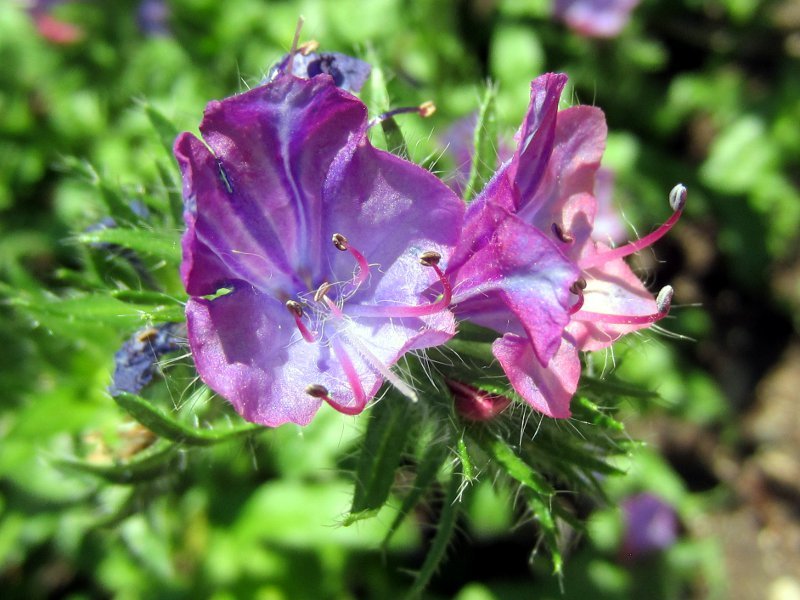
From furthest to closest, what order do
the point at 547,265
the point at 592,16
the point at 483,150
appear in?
the point at 592,16 → the point at 483,150 → the point at 547,265

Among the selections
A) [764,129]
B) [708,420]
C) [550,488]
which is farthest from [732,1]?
[550,488]

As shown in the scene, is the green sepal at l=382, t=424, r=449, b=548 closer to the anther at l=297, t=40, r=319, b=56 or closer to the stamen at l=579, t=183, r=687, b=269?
the stamen at l=579, t=183, r=687, b=269

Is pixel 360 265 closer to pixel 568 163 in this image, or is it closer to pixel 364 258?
pixel 364 258

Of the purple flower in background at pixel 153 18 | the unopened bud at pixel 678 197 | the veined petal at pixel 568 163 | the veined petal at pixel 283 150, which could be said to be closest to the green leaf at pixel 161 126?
the veined petal at pixel 283 150

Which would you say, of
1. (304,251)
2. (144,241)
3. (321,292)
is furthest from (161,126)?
(321,292)

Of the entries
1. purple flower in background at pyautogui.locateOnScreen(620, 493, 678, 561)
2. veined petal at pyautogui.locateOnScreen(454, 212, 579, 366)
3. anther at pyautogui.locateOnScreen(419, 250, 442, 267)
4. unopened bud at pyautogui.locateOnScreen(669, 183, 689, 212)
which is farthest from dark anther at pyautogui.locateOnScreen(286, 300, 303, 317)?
purple flower in background at pyautogui.locateOnScreen(620, 493, 678, 561)

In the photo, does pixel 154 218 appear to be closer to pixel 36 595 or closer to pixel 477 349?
pixel 477 349
